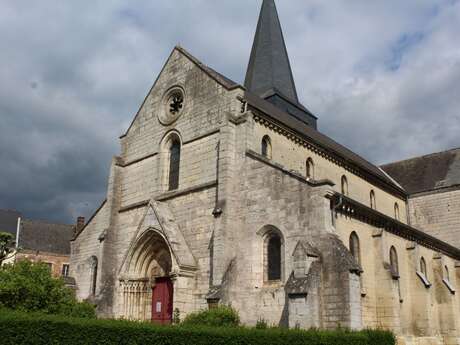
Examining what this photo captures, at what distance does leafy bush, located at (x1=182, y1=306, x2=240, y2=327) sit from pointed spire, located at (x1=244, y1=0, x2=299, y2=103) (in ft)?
59.5

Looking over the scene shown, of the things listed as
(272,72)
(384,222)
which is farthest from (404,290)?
(272,72)

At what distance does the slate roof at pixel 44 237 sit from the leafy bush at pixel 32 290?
29664 millimetres

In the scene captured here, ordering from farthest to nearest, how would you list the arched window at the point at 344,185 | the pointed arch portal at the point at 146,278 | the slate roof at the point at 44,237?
the slate roof at the point at 44,237 < the arched window at the point at 344,185 < the pointed arch portal at the point at 146,278

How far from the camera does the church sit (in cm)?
1645

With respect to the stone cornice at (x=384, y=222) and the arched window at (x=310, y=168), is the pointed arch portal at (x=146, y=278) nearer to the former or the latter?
the arched window at (x=310, y=168)

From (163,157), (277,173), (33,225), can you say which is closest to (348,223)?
(277,173)

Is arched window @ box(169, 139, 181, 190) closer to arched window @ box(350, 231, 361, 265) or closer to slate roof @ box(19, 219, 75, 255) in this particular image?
arched window @ box(350, 231, 361, 265)

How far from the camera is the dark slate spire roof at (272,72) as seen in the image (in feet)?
104

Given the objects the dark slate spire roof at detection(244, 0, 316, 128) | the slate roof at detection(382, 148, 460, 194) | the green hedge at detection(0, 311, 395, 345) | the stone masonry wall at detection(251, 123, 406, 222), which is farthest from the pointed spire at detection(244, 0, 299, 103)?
the green hedge at detection(0, 311, 395, 345)

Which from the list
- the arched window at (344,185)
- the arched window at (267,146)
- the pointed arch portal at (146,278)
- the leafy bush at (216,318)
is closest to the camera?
the leafy bush at (216,318)

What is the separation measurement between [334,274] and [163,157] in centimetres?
1056

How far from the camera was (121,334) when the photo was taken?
1080 centimetres

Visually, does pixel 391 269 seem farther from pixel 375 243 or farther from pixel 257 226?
pixel 257 226

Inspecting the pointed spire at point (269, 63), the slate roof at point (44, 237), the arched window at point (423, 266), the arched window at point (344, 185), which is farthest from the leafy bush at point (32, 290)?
the slate roof at point (44, 237)
